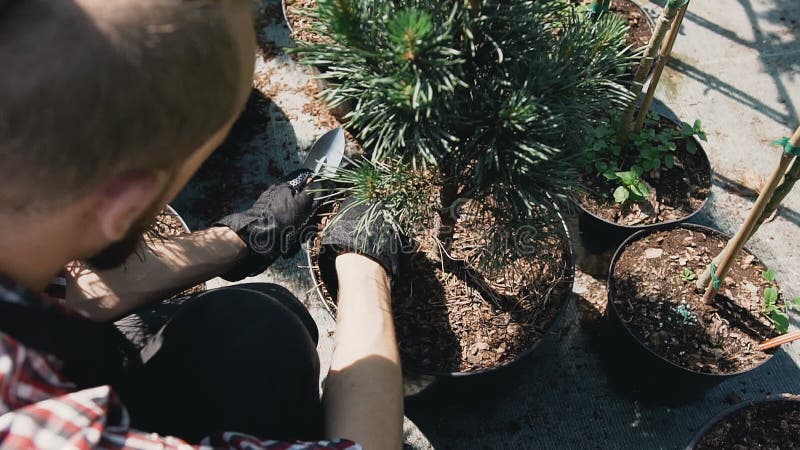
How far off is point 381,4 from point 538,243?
2.13 feet

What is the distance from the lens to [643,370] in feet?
5.32

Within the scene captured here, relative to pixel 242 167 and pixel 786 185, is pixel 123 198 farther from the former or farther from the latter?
pixel 242 167

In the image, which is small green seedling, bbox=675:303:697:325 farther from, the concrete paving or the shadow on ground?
the shadow on ground

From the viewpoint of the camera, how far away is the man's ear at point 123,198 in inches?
25.5

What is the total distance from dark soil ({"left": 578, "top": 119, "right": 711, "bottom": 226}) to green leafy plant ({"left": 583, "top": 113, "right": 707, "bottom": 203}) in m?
0.02

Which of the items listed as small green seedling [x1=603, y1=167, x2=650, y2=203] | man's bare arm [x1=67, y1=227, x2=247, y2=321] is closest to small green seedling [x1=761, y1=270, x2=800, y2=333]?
small green seedling [x1=603, y1=167, x2=650, y2=203]

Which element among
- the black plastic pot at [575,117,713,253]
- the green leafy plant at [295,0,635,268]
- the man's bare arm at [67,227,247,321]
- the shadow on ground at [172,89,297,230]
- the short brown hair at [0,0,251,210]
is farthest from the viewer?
the shadow on ground at [172,89,297,230]

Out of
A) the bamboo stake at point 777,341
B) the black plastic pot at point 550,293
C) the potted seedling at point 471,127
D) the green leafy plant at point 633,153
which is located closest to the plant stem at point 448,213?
the potted seedling at point 471,127

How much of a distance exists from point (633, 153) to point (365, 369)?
4.15 ft

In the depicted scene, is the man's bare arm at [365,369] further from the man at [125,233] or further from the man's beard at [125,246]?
the man's beard at [125,246]

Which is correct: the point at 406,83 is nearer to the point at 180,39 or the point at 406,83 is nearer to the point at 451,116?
the point at 451,116

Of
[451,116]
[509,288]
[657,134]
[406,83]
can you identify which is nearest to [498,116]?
[451,116]

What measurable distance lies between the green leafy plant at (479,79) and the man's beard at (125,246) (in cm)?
36

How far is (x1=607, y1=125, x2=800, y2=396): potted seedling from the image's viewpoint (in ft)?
5.09
